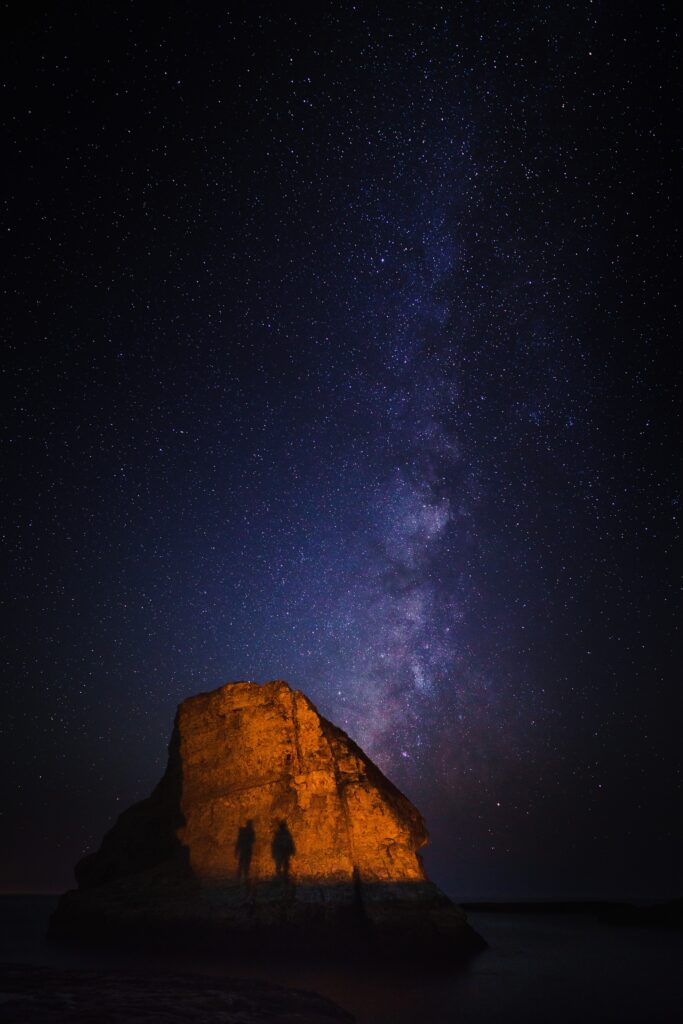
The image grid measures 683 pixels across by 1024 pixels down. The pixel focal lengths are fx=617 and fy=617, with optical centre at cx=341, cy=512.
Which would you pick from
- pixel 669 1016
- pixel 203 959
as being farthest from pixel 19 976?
pixel 669 1016

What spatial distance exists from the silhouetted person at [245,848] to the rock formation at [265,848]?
0.05 metres

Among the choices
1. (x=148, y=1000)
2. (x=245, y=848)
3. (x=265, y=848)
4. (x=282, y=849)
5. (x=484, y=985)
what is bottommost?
(x=484, y=985)

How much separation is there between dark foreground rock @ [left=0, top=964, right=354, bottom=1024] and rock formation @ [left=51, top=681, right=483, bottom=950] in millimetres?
9353

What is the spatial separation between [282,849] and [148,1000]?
1527 centimetres

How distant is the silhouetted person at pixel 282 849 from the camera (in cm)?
2892

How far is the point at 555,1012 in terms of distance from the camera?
18.8m

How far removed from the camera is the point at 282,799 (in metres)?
30.9

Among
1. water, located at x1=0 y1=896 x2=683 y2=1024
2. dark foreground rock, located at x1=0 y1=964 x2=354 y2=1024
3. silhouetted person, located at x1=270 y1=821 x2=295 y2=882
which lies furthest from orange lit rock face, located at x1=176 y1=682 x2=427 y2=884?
dark foreground rock, located at x1=0 y1=964 x2=354 y2=1024

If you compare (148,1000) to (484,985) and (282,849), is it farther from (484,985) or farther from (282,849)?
(282,849)

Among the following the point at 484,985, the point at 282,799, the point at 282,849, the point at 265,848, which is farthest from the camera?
the point at 282,799

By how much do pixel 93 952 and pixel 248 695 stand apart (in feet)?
42.3

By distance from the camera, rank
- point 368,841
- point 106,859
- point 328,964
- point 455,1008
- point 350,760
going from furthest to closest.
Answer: point 106,859 → point 350,760 → point 368,841 → point 328,964 → point 455,1008

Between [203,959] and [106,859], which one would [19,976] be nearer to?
[203,959]

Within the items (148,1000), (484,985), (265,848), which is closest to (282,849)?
(265,848)
